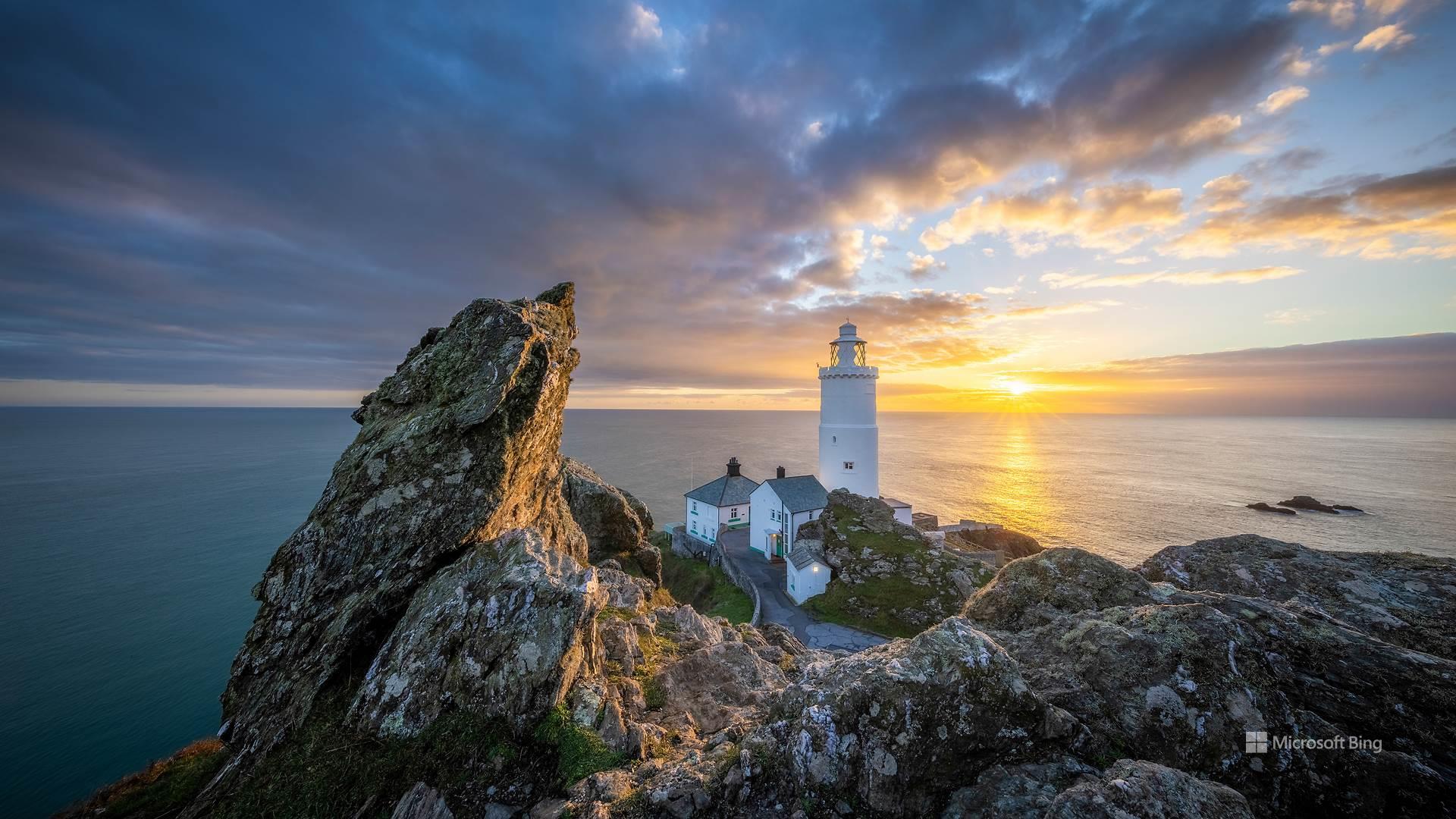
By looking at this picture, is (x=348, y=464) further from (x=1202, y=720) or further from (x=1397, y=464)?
(x=1397, y=464)

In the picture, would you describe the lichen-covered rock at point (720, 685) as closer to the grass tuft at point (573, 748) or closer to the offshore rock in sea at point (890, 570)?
the grass tuft at point (573, 748)

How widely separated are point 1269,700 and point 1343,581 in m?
5.78

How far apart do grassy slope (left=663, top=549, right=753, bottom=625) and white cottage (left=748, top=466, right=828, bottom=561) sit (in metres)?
4.82

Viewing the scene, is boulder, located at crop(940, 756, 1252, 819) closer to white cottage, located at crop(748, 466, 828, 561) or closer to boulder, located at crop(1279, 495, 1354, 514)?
white cottage, located at crop(748, 466, 828, 561)

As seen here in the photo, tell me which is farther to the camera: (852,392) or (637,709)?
(852,392)

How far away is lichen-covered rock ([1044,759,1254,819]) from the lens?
4.15m

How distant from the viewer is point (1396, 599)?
777 cm

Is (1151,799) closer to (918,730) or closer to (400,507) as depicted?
(918,730)

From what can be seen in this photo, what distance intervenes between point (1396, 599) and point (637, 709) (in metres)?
13.0

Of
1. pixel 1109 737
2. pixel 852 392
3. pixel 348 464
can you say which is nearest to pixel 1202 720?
pixel 1109 737

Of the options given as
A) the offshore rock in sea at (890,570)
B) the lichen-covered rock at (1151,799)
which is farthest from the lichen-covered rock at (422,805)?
the offshore rock in sea at (890,570)

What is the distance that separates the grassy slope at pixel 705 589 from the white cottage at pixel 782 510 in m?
4.82

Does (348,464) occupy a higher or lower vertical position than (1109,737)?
higher

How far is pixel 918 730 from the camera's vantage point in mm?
5613
